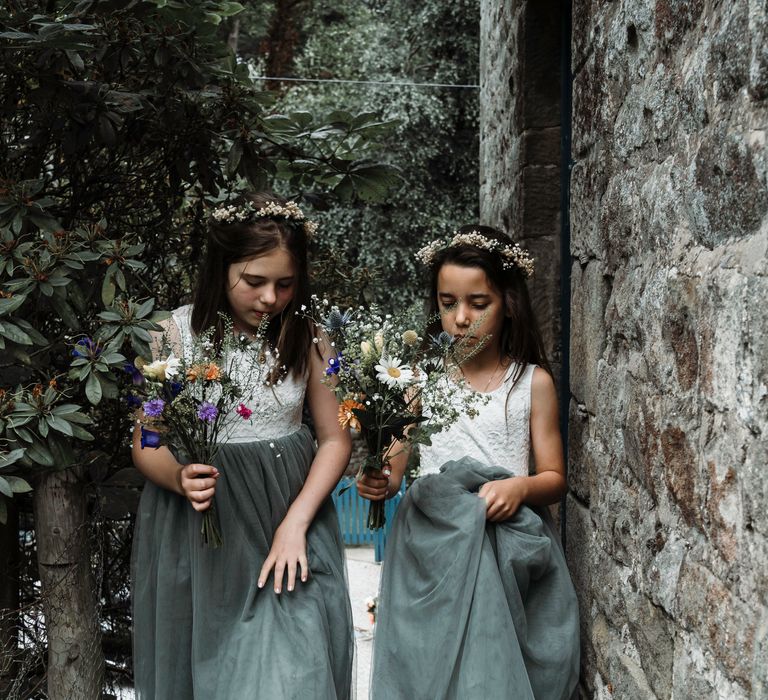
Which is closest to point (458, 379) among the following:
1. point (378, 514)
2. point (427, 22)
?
point (378, 514)

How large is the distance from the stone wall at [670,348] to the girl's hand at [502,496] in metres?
0.21

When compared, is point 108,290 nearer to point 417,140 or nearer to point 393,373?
point 393,373

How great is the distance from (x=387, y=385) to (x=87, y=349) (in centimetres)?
87

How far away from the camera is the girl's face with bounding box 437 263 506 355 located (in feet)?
9.40

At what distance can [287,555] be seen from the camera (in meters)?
2.75

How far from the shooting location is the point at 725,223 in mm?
1736

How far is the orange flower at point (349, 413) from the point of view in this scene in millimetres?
2605

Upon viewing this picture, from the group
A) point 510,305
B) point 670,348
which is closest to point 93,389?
point 510,305

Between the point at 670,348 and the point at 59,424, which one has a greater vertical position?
the point at 670,348

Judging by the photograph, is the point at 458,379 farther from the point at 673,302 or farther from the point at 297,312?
the point at 673,302

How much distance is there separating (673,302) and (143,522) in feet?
5.72

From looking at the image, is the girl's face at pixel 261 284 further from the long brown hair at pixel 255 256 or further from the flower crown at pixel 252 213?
the flower crown at pixel 252 213

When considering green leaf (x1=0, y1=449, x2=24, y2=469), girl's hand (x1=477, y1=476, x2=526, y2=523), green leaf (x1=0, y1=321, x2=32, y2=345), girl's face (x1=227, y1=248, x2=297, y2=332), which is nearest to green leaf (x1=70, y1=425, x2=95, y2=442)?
green leaf (x1=0, y1=449, x2=24, y2=469)

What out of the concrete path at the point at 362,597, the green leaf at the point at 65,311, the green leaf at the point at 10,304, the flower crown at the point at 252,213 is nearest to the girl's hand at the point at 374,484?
the flower crown at the point at 252,213
